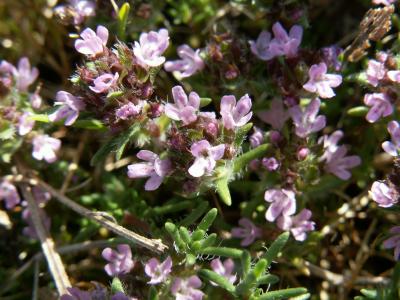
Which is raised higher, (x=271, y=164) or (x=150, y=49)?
(x=150, y=49)

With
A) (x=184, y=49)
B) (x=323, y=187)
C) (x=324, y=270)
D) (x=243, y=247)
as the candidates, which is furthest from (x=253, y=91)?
(x=324, y=270)

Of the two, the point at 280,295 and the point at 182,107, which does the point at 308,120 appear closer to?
the point at 182,107

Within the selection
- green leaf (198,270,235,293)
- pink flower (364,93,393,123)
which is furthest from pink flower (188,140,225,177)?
pink flower (364,93,393,123)

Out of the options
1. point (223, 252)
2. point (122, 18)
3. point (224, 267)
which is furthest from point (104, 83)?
point (224, 267)

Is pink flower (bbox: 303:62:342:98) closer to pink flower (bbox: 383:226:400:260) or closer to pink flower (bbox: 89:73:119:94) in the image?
pink flower (bbox: 383:226:400:260)

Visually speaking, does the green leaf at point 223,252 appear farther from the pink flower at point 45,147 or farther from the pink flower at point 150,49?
the pink flower at point 45,147

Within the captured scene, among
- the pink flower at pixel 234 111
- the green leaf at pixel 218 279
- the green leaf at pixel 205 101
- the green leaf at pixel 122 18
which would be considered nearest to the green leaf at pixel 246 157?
the pink flower at pixel 234 111
